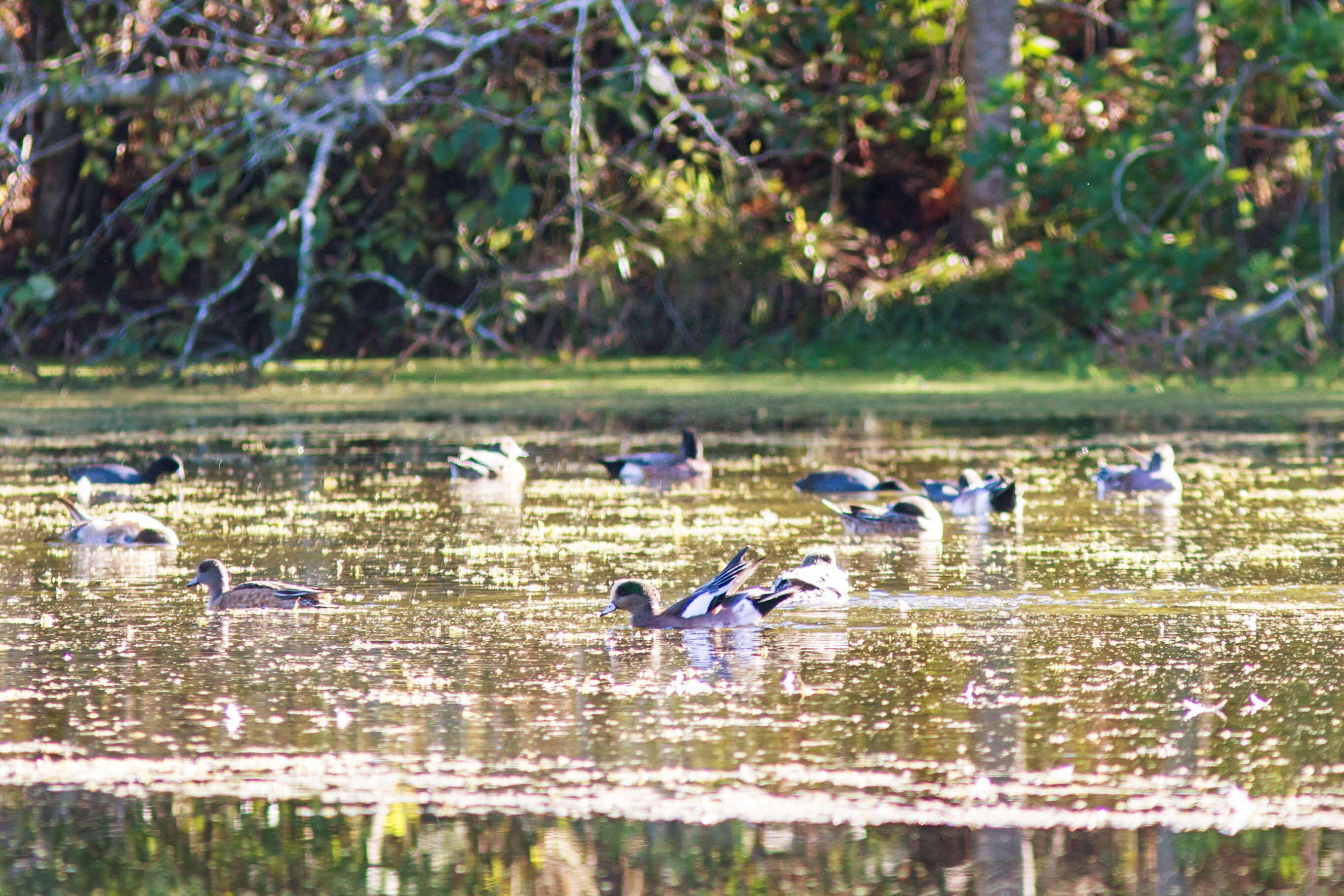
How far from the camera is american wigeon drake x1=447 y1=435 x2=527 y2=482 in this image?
11.0 metres

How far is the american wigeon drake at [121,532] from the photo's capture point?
8.70m

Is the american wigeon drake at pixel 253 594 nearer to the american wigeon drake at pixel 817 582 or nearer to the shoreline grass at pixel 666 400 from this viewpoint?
the american wigeon drake at pixel 817 582

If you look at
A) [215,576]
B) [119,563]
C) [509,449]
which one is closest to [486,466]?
[509,449]

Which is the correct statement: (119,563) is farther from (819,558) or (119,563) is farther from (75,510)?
(819,558)

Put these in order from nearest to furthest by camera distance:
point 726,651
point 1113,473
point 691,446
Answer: point 726,651
point 1113,473
point 691,446

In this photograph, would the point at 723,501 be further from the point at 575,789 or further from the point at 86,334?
the point at 86,334

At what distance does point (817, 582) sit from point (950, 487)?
10.8 feet

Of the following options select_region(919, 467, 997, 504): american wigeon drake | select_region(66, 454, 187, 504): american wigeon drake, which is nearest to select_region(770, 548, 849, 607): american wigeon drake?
select_region(919, 467, 997, 504): american wigeon drake

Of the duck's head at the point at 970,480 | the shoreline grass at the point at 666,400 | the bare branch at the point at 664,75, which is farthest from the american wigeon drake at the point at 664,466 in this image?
the bare branch at the point at 664,75

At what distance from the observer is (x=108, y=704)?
555cm

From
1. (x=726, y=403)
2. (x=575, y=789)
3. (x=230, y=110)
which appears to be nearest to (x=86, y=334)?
(x=230, y=110)

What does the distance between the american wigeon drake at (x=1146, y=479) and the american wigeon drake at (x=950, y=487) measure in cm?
55

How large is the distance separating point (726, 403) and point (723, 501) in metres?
5.47

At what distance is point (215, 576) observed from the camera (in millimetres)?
7141
